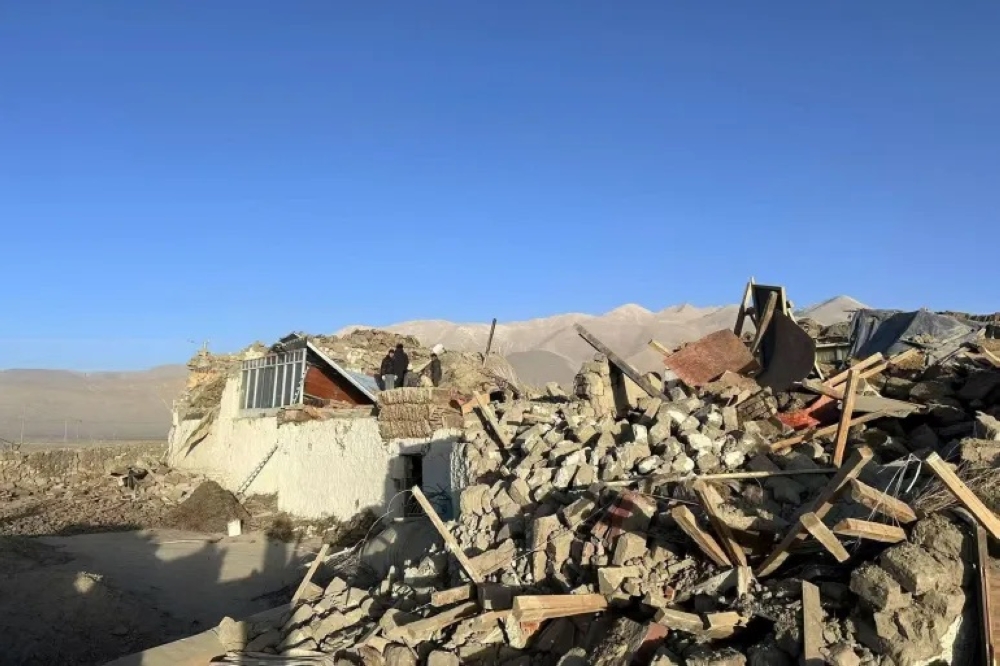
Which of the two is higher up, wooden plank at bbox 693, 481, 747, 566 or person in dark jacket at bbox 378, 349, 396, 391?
person in dark jacket at bbox 378, 349, 396, 391

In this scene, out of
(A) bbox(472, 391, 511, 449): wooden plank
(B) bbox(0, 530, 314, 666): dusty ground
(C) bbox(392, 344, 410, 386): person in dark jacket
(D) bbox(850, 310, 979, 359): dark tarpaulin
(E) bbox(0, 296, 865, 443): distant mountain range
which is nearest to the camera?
(B) bbox(0, 530, 314, 666): dusty ground

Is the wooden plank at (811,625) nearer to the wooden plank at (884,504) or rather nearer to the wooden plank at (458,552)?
the wooden plank at (884,504)

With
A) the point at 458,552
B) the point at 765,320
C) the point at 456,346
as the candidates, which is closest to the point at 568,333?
the point at 456,346

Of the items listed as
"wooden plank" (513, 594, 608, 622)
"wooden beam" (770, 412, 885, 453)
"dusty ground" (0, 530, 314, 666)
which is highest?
"wooden beam" (770, 412, 885, 453)

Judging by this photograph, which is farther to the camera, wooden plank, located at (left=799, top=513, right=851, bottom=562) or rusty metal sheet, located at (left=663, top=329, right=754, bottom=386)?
rusty metal sheet, located at (left=663, top=329, right=754, bottom=386)

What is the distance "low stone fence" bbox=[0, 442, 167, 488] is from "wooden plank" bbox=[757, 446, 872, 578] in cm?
2024

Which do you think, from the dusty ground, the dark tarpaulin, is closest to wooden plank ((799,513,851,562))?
the dusty ground

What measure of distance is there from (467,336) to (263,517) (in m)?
36.1

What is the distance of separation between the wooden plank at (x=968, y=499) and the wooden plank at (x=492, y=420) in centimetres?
612

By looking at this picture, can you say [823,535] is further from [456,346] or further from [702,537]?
[456,346]

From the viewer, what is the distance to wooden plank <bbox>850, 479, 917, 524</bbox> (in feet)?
17.2

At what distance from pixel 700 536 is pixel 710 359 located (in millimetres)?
5615

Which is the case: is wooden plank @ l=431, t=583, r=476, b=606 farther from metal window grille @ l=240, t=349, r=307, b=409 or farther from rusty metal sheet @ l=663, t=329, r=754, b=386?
metal window grille @ l=240, t=349, r=307, b=409

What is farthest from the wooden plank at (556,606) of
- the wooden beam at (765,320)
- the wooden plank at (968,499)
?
the wooden beam at (765,320)
